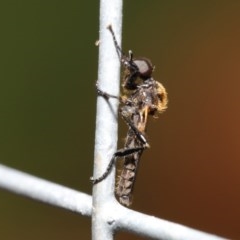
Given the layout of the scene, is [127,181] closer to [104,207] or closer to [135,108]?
[135,108]

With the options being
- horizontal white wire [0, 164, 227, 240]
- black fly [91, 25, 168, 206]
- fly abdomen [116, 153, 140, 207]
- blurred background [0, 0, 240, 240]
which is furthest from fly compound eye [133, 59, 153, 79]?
blurred background [0, 0, 240, 240]

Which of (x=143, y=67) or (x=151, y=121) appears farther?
(x=151, y=121)

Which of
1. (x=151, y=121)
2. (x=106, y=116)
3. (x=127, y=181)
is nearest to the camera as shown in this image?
(x=106, y=116)

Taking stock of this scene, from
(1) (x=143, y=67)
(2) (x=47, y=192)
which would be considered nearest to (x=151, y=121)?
(1) (x=143, y=67)

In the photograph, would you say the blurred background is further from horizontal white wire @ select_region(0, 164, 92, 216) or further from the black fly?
horizontal white wire @ select_region(0, 164, 92, 216)

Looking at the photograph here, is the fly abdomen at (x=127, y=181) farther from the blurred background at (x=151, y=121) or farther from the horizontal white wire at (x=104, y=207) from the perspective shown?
the blurred background at (x=151, y=121)

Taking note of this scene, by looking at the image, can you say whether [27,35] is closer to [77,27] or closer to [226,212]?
[77,27]

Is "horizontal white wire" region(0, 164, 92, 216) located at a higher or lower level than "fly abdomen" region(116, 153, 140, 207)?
higher
